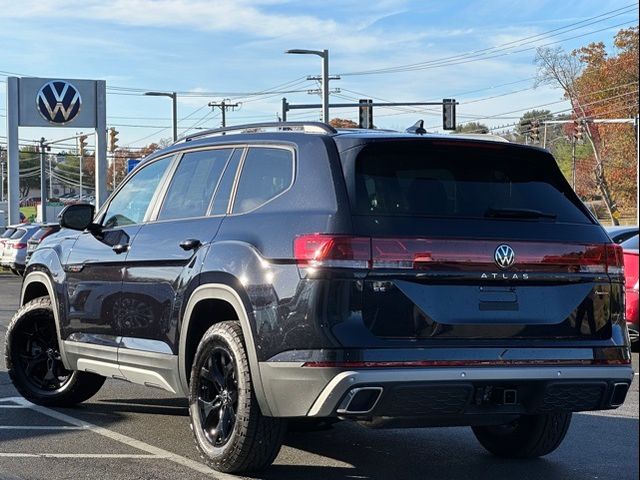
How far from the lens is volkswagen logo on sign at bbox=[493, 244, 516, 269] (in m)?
4.93

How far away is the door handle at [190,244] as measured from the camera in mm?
5652

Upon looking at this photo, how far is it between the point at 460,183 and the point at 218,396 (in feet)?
5.77

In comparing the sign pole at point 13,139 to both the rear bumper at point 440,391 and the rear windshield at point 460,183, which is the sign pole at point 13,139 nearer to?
the rear windshield at point 460,183

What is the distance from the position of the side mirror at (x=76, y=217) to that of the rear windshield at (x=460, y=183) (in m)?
2.77

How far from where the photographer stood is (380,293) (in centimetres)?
472

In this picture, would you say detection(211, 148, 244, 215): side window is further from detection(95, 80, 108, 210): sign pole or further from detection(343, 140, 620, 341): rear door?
detection(95, 80, 108, 210): sign pole

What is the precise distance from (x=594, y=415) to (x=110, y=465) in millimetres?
3893

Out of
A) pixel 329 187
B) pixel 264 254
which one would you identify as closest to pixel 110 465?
pixel 264 254

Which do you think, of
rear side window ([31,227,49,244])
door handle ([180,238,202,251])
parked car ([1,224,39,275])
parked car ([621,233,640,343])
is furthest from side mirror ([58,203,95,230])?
parked car ([1,224,39,275])

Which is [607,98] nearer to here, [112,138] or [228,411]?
[112,138]

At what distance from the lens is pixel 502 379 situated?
15.8ft

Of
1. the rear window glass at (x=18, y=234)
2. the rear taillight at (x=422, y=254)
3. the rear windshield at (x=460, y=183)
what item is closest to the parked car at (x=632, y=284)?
the rear windshield at (x=460, y=183)

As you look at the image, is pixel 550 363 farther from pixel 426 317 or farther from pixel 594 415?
pixel 594 415

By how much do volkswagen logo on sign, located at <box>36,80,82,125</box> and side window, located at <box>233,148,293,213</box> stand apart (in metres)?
33.2
